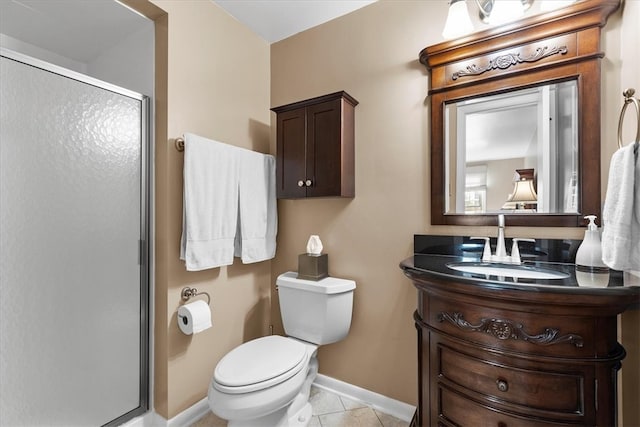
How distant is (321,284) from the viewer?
1.70 metres

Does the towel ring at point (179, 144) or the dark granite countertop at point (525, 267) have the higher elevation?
the towel ring at point (179, 144)

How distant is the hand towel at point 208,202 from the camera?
1550 mm

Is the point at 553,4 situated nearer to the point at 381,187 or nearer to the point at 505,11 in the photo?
the point at 505,11

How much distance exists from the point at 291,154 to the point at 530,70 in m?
1.29

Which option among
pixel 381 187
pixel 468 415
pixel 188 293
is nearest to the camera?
pixel 468 415

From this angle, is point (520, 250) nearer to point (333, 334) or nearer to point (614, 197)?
point (614, 197)

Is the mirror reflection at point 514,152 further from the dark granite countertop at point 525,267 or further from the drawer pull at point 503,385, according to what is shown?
the drawer pull at point 503,385

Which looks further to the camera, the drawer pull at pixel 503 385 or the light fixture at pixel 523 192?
the light fixture at pixel 523 192

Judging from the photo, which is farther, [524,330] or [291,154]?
[291,154]

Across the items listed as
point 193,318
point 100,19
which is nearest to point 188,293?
point 193,318

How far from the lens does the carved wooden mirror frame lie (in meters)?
1.22

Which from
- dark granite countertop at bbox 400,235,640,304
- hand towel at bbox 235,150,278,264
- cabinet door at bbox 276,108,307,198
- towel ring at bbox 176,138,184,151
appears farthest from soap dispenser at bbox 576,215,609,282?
towel ring at bbox 176,138,184,151

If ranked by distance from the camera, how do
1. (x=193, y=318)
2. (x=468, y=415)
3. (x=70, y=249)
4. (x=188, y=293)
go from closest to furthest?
1. (x=468, y=415)
2. (x=70, y=249)
3. (x=193, y=318)
4. (x=188, y=293)

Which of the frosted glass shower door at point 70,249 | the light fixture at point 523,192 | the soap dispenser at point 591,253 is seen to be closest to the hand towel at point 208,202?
the frosted glass shower door at point 70,249
